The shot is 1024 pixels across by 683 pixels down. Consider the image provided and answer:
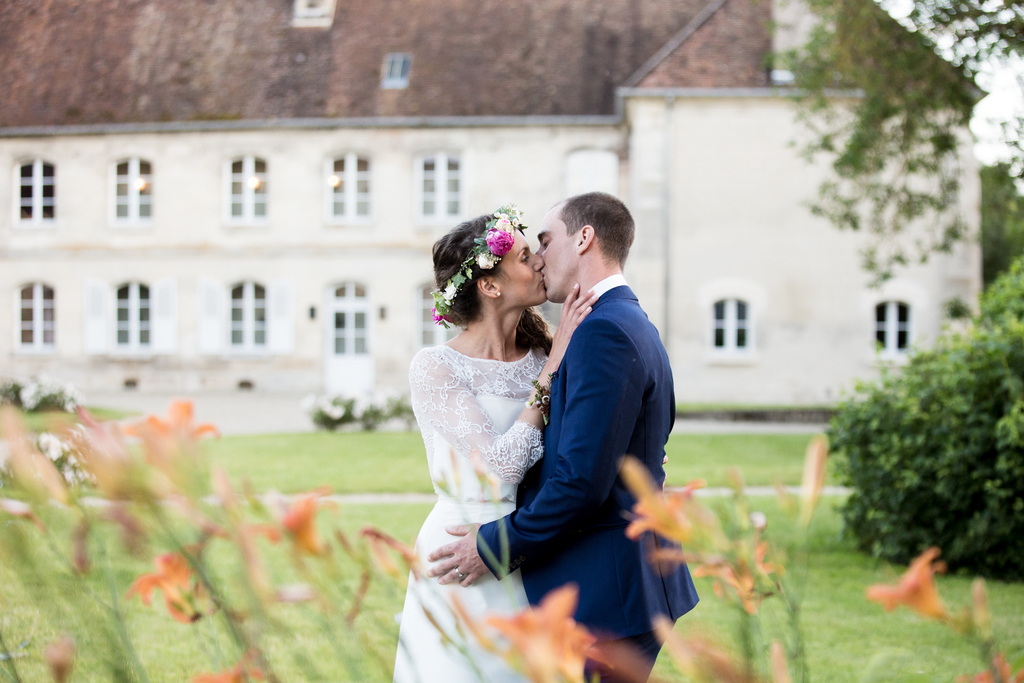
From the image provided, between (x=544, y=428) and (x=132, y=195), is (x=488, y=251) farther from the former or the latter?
(x=132, y=195)

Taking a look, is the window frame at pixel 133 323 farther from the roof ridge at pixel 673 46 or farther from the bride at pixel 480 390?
the bride at pixel 480 390

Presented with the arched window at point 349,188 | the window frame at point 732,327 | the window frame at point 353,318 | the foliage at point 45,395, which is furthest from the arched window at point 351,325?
the window frame at point 732,327

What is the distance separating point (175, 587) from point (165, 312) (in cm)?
2239

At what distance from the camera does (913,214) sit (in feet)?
42.6

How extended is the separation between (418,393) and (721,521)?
6.09ft

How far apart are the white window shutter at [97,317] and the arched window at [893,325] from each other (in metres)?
18.8

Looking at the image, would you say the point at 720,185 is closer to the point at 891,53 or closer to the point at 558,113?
the point at 558,113

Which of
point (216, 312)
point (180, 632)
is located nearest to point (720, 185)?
point (216, 312)

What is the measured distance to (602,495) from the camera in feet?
7.21

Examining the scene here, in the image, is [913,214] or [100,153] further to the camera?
[100,153]

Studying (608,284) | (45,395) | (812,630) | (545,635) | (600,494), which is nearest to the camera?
(545,635)

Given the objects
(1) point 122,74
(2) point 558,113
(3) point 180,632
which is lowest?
(3) point 180,632

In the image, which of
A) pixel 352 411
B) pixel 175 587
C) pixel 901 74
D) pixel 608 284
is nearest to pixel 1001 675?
pixel 175 587

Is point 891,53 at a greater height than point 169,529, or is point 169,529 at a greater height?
point 891,53
